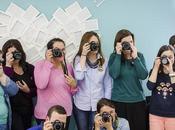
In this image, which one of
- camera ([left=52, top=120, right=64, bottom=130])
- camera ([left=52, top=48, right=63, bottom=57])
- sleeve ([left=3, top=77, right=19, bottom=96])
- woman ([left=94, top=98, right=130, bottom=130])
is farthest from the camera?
camera ([left=52, top=48, right=63, bottom=57])

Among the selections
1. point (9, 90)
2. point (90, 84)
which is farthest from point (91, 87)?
point (9, 90)

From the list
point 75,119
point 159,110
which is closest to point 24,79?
point 75,119

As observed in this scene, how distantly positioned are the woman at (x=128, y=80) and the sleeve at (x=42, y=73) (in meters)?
0.51

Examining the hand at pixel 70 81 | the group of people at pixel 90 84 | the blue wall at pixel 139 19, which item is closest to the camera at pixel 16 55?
the group of people at pixel 90 84

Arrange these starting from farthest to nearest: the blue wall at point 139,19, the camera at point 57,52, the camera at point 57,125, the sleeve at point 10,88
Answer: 1. the blue wall at point 139,19
2. the camera at point 57,52
3. the sleeve at point 10,88
4. the camera at point 57,125

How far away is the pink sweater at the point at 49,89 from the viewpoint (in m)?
3.04

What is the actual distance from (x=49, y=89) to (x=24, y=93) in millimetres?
216

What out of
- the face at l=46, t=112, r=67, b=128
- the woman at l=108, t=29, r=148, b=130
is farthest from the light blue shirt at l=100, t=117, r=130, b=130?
the face at l=46, t=112, r=67, b=128

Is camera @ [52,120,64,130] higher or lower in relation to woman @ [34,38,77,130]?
A: lower

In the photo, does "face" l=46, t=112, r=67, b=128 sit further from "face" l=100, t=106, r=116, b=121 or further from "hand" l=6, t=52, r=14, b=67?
"hand" l=6, t=52, r=14, b=67

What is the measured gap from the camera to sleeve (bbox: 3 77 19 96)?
2867 millimetres

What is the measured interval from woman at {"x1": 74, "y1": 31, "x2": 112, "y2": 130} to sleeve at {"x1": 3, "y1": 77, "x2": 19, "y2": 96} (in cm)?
51

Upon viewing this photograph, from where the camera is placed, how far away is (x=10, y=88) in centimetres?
288

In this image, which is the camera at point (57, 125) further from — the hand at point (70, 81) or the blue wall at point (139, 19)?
the blue wall at point (139, 19)
